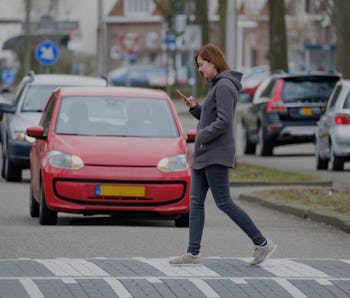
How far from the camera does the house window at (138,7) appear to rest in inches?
4523

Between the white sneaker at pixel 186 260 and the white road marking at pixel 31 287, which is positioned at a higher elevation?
the white road marking at pixel 31 287

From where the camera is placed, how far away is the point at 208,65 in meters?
11.4

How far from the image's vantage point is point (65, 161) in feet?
51.4

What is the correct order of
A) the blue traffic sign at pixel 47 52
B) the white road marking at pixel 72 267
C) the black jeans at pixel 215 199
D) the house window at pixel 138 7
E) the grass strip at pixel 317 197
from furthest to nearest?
the house window at pixel 138 7, the blue traffic sign at pixel 47 52, the grass strip at pixel 317 197, the black jeans at pixel 215 199, the white road marking at pixel 72 267

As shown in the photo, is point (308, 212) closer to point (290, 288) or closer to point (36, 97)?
point (290, 288)

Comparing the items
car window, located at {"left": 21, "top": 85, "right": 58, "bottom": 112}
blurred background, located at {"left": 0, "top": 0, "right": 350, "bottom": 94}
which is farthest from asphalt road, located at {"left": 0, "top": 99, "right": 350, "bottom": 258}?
blurred background, located at {"left": 0, "top": 0, "right": 350, "bottom": 94}

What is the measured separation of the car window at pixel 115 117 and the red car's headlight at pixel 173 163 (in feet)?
2.18

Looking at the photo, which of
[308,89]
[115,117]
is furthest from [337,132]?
[115,117]

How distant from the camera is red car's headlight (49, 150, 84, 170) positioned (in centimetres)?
1555

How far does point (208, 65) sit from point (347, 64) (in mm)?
26847

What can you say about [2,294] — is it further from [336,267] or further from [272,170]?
[272,170]

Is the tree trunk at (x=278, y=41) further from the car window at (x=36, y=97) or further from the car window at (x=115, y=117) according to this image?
the car window at (x=115, y=117)

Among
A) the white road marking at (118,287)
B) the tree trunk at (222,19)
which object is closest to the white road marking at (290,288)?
the white road marking at (118,287)

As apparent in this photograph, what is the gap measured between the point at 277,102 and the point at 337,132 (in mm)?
5367
